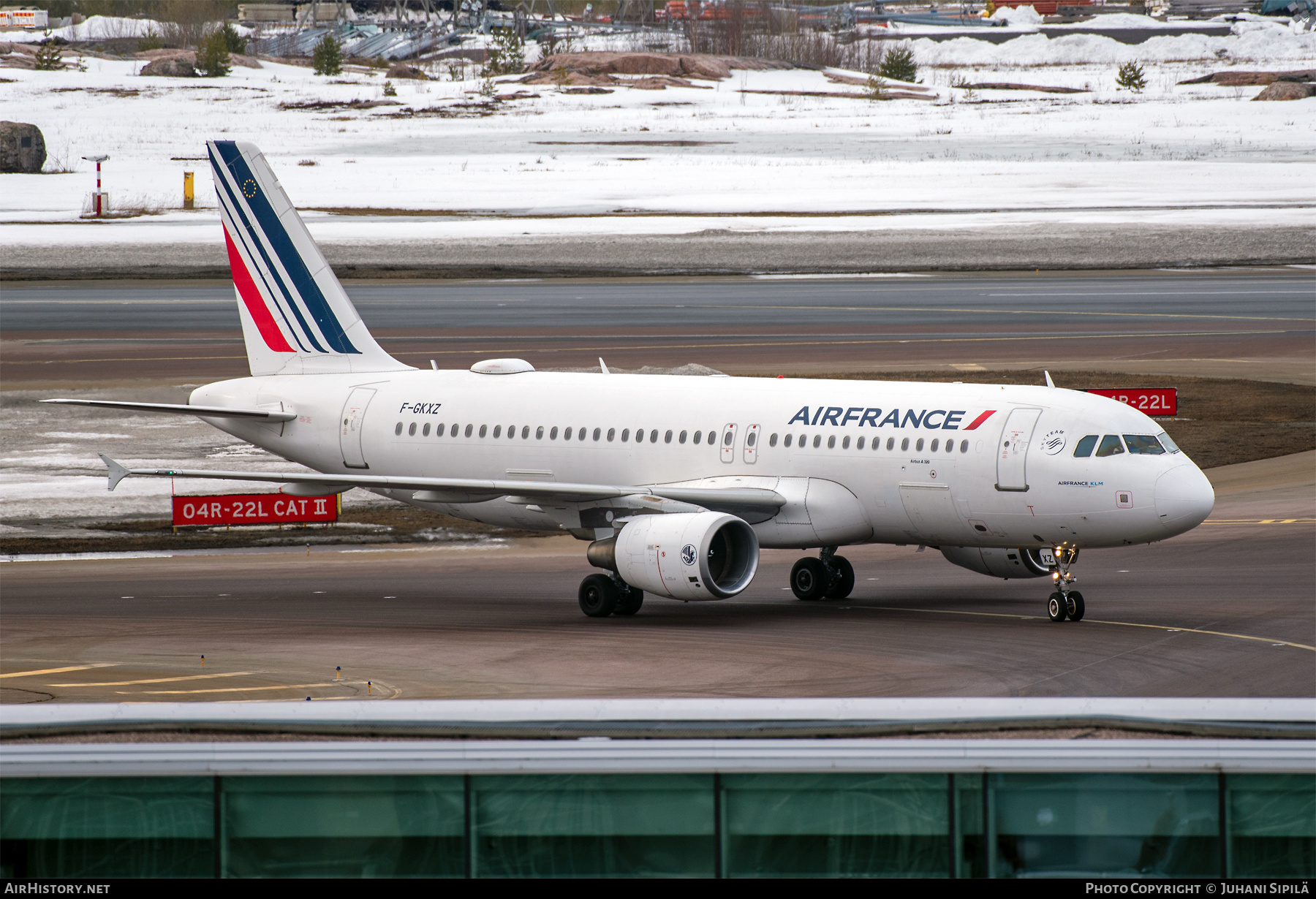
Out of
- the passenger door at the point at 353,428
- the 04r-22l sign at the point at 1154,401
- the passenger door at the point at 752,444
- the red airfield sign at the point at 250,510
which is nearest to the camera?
the passenger door at the point at 752,444

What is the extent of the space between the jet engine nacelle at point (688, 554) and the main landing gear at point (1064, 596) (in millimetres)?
5561

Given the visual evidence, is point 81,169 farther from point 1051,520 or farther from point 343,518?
point 1051,520

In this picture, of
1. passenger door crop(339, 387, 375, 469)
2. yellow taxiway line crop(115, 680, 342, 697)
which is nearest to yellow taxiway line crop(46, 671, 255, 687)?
yellow taxiway line crop(115, 680, 342, 697)

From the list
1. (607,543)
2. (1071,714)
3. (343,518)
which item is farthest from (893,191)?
(1071,714)

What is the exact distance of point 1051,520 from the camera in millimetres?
31844

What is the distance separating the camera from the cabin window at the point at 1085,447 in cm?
3152

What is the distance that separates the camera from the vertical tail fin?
4206 centimetres

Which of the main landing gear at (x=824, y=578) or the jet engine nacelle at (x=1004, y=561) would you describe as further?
the main landing gear at (x=824, y=578)

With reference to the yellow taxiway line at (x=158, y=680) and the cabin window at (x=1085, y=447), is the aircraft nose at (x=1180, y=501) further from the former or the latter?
the yellow taxiway line at (x=158, y=680)

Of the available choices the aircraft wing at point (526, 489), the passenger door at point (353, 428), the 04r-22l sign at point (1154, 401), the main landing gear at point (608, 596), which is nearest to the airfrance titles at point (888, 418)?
the aircraft wing at point (526, 489)

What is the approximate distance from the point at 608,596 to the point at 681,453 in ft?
12.0

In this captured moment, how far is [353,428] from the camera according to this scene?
4038cm

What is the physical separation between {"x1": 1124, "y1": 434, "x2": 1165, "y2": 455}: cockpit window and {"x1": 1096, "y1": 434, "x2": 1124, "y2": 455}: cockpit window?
5.9 inches
